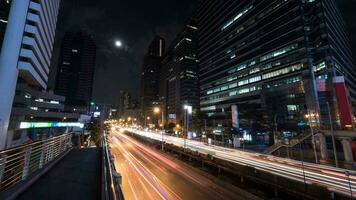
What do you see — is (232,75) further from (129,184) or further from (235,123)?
(129,184)

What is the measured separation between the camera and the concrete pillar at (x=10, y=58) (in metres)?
34.6

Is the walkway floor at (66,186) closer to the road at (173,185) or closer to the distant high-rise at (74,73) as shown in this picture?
the road at (173,185)

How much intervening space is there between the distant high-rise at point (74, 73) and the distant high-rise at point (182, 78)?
93.0 m

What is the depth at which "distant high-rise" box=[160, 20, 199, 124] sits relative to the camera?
14000cm

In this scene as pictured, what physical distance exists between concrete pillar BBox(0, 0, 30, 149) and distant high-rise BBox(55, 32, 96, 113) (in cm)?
15719

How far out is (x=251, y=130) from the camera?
6488 centimetres

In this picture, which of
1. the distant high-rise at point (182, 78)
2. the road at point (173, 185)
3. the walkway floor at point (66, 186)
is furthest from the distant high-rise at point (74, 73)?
the walkway floor at point (66, 186)

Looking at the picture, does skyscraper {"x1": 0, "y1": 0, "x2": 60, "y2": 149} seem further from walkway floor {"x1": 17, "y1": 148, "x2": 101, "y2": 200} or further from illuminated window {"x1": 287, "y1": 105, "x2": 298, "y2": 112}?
illuminated window {"x1": 287, "y1": 105, "x2": 298, "y2": 112}

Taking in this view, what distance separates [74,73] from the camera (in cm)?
19138

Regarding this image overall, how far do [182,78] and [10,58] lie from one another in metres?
115

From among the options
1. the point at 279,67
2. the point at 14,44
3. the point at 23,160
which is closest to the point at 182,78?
the point at 279,67

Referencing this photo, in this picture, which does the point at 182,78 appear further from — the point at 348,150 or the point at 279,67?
the point at 348,150

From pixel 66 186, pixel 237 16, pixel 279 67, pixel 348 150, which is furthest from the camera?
pixel 237 16

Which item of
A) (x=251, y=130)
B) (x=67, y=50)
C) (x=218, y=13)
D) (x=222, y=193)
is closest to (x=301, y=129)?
(x=251, y=130)
